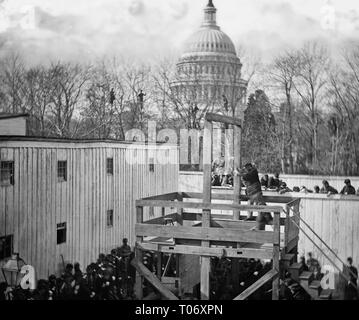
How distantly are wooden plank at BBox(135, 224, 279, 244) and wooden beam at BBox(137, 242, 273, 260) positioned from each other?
19 centimetres

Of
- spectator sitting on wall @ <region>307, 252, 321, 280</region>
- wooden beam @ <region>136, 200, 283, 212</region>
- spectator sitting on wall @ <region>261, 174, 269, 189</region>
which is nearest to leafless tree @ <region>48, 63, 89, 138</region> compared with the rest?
wooden beam @ <region>136, 200, 283, 212</region>

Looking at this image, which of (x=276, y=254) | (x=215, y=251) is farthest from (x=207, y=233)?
(x=276, y=254)

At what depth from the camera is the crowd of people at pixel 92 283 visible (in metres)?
10.8

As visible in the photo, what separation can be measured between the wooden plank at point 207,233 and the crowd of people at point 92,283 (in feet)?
4.72

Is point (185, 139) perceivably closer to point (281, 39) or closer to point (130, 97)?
point (130, 97)

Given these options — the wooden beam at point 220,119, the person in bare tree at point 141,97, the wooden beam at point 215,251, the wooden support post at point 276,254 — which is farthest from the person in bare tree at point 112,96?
the wooden support post at point 276,254

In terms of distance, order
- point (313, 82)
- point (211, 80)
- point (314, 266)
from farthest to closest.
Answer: point (211, 80)
point (313, 82)
point (314, 266)

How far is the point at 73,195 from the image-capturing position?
12.9 meters

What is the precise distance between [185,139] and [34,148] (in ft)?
13.3

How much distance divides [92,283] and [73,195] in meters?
2.11

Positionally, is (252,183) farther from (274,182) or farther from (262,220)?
(274,182)

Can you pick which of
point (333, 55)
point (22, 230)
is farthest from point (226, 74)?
point (22, 230)

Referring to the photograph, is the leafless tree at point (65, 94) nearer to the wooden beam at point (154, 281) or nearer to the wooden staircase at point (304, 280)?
the wooden beam at point (154, 281)

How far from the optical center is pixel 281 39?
12789 millimetres
